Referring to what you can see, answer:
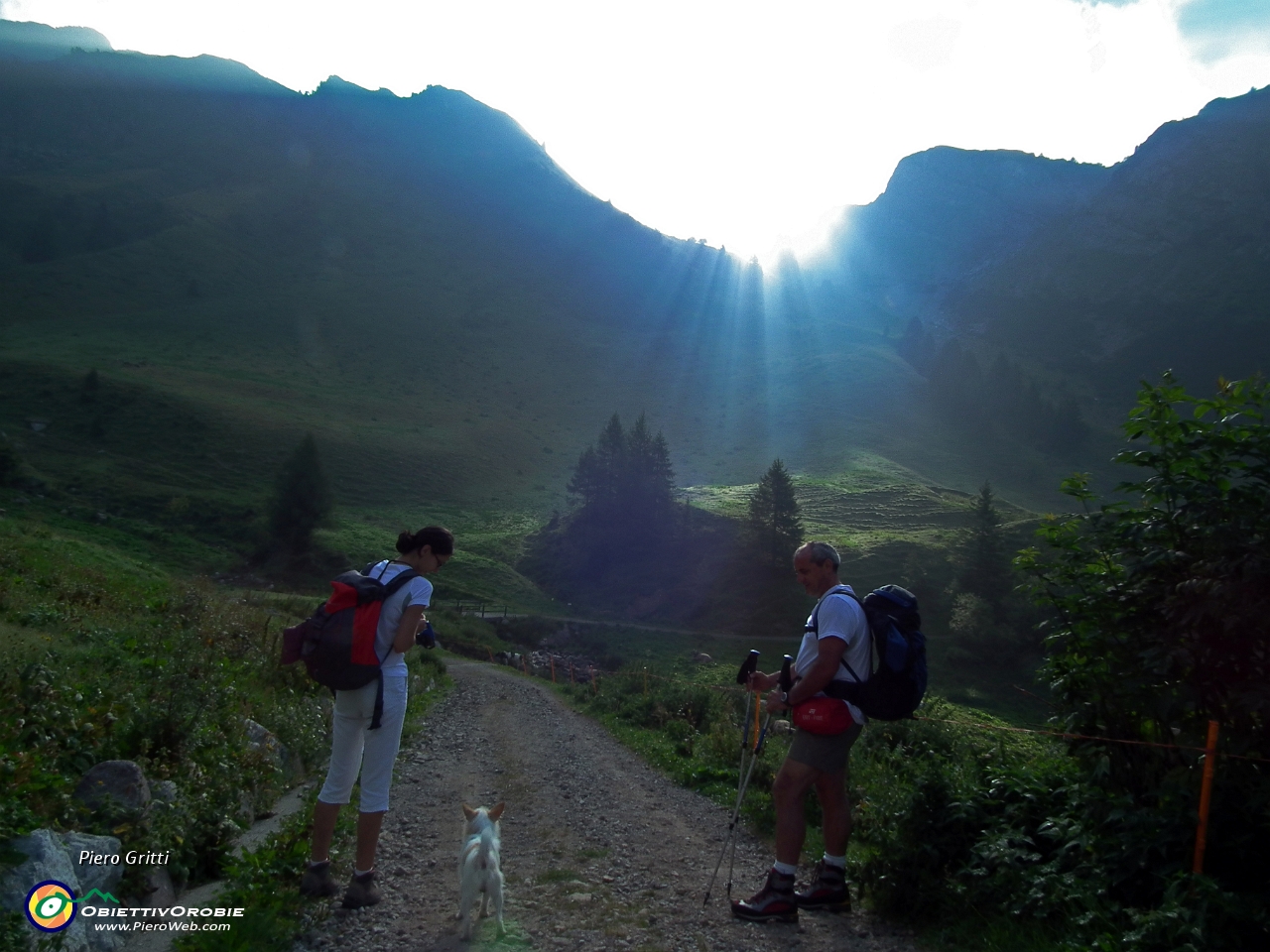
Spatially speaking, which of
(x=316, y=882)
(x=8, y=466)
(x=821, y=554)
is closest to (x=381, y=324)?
(x=8, y=466)

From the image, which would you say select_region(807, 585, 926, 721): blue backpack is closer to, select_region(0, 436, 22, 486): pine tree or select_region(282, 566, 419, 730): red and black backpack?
select_region(282, 566, 419, 730): red and black backpack

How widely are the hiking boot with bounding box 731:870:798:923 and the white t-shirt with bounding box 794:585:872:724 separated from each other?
1.13 metres

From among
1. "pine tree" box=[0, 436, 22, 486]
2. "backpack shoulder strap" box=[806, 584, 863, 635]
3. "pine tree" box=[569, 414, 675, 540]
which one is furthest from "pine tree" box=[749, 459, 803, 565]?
"backpack shoulder strap" box=[806, 584, 863, 635]

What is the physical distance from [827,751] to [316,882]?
10.7 ft

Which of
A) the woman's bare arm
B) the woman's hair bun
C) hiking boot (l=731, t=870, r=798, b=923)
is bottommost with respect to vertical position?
hiking boot (l=731, t=870, r=798, b=923)

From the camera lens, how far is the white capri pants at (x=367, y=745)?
4723mm

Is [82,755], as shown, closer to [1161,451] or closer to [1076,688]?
[1076,688]

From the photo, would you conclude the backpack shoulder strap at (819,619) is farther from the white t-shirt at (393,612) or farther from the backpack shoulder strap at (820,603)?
the white t-shirt at (393,612)

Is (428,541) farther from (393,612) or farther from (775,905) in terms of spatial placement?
(775,905)

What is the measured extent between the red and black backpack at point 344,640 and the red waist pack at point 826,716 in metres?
2.65

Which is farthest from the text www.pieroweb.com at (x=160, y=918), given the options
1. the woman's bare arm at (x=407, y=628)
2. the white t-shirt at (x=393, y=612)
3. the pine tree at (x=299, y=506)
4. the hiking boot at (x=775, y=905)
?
the pine tree at (x=299, y=506)

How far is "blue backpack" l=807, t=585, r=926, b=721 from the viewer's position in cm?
471

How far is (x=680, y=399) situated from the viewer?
4643 inches

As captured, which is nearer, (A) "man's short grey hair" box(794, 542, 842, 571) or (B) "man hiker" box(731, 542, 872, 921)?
(B) "man hiker" box(731, 542, 872, 921)
